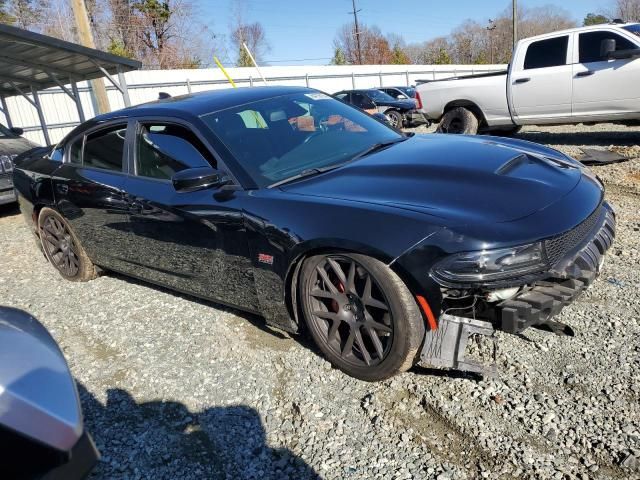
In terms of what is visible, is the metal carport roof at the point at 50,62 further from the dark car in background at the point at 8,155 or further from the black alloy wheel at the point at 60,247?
the black alloy wheel at the point at 60,247

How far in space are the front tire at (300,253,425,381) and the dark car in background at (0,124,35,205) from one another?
5.80 metres

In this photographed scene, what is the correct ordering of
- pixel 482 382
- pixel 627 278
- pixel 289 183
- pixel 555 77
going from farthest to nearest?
1. pixel 555 77
2. pixel 627 278
3. pixel 289 183
4. pixel 482 382

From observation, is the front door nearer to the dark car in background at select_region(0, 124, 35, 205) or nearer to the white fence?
the dark car in background at select_region(0, 124, 35, 205)

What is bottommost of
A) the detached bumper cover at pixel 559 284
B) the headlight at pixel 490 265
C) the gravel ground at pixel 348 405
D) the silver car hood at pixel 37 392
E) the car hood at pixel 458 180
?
the gravel ground at pixel 348 405

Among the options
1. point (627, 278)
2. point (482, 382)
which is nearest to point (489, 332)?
point (482, 382)

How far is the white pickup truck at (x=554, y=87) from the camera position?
24.5 ft

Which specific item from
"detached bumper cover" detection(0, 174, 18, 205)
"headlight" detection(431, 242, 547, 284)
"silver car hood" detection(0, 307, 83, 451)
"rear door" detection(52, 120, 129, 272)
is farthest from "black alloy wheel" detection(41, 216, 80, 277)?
"headlight" detection(431, 242, 547, 284)

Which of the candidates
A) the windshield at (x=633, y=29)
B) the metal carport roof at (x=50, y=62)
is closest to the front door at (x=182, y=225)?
the metal carport roof at (x=50, y=62)

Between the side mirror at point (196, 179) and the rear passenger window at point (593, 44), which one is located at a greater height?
the rear passenger window at point (593, 44)

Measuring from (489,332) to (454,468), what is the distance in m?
0.61

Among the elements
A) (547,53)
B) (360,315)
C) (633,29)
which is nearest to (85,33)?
(547,53)

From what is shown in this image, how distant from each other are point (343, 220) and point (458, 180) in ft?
2.28

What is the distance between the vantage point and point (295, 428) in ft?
8.01

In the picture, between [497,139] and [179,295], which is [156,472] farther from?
[497,139]
